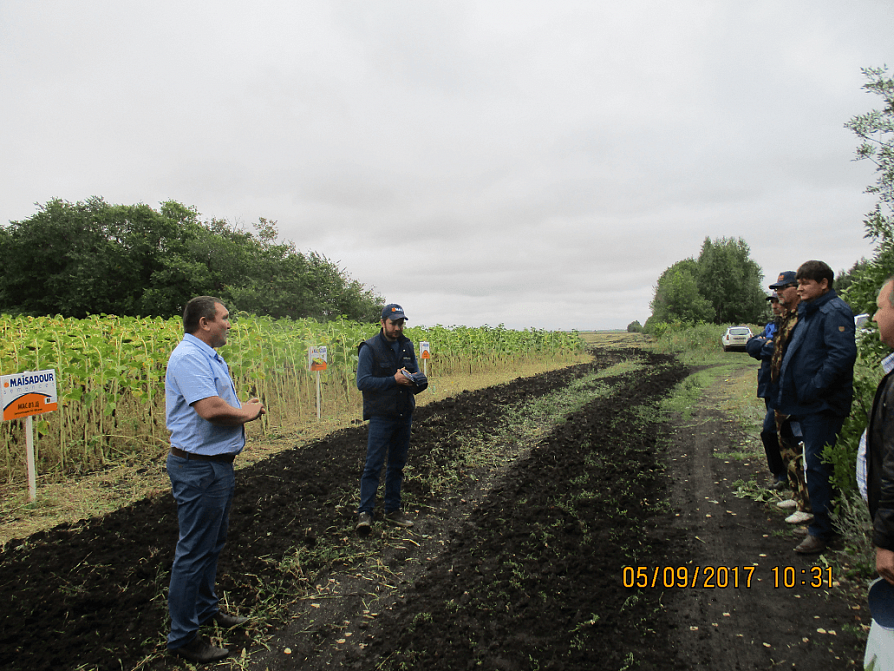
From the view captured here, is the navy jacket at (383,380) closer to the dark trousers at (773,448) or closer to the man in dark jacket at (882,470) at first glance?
the man in dark jacket at (882,470)

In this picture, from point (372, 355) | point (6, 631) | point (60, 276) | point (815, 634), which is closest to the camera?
point (815, 634)

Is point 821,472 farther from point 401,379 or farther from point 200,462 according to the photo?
point 200,462

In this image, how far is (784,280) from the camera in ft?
15.8

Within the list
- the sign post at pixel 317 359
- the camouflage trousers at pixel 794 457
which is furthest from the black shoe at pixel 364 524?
the sign post at pixel 317 359

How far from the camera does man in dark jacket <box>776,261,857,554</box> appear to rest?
367 cm

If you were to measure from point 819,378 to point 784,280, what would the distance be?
153 cm

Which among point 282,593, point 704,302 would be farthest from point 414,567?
point 704,302

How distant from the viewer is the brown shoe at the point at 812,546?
376 centimetres

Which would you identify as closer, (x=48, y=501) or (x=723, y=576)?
(x=723, y=576)

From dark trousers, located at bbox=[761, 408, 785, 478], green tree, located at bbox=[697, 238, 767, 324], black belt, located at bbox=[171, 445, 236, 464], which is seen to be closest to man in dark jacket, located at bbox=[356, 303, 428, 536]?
black belt, located at bbox=[171, 445, 236, 464]

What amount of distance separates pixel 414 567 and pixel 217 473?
1948mm

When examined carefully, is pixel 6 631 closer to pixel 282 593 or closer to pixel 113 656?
pixel 113 656

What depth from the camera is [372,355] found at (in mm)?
4793

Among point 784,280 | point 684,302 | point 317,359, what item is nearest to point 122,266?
point 317,359
